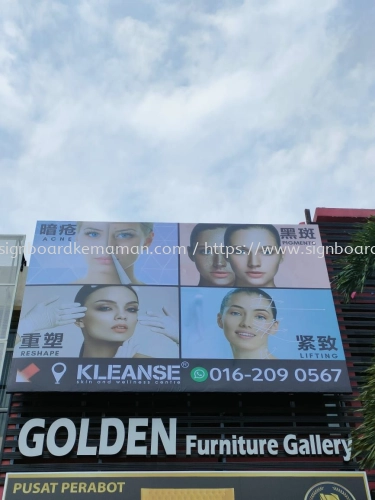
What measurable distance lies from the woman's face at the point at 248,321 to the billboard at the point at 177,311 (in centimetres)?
3

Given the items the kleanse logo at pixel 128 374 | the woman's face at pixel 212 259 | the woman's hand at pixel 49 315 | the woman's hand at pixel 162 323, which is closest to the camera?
the kleanse logo at pixel 128 374

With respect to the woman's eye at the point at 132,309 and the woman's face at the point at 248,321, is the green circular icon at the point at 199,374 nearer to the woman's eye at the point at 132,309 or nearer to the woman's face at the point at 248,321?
the woman's face at the point at 248,321

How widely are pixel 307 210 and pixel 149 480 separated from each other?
1245 cm

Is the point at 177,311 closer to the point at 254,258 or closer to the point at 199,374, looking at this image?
the point at 199,374

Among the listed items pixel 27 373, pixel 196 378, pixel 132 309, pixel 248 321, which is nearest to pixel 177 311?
pixel 132 309

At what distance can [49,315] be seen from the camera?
1806 cm

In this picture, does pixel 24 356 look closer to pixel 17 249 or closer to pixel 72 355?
pixel 72 355

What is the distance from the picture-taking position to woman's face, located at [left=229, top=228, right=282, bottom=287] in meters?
19.4

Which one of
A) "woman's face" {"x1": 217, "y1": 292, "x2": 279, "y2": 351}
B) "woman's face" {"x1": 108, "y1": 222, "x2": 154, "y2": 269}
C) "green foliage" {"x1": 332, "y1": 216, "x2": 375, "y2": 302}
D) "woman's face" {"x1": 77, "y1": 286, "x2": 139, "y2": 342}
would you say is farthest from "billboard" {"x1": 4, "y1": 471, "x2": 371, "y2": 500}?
"woman's face" {"x1": 108, "y1": 222, "x2": 154, "y2": 269}

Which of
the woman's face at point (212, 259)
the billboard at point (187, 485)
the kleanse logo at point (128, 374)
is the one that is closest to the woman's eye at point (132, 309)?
the kleanse logo at point (128, 374)

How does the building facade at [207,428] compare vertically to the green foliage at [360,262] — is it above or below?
below

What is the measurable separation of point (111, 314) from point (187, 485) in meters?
5.98

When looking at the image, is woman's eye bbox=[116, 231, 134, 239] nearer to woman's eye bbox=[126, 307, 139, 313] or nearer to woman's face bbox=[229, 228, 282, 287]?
woman's eye bbox=[126, 307, 139, 313]

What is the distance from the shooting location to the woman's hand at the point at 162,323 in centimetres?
1794
